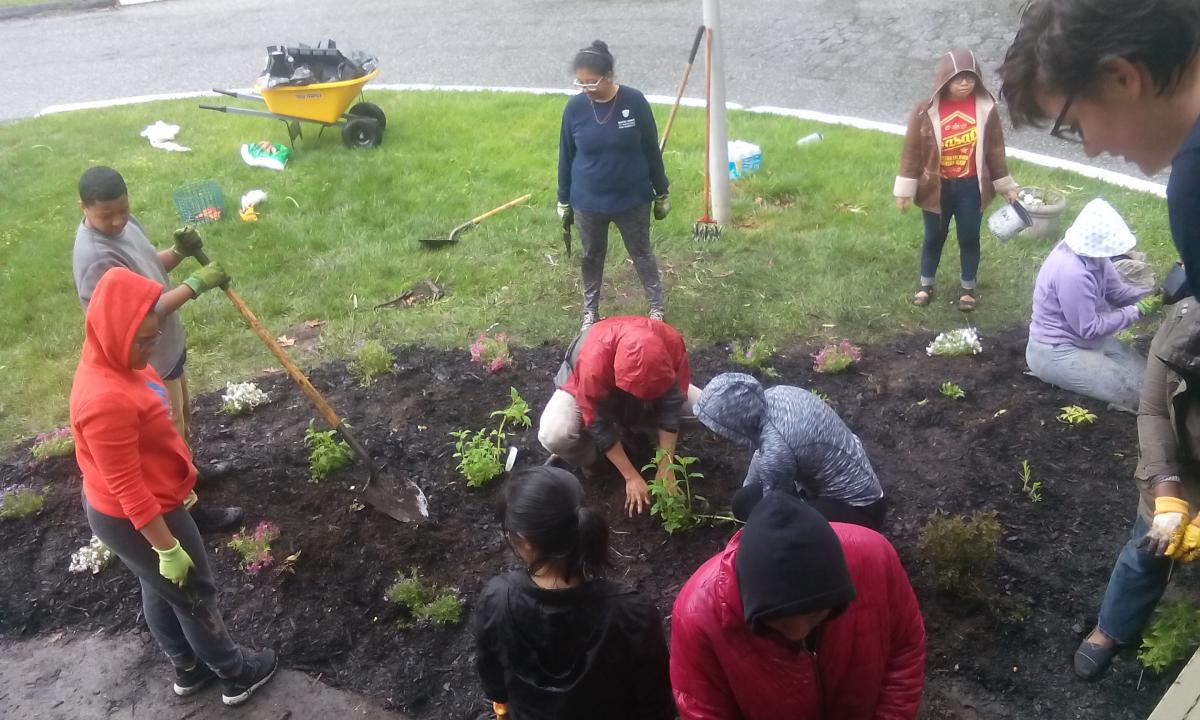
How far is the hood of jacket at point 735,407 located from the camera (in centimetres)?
335

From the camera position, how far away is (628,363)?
149 inches

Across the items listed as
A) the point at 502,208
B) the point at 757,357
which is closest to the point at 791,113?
the point at 502,208

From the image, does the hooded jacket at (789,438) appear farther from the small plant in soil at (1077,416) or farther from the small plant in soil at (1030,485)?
the small plant in soil at (1077,416)

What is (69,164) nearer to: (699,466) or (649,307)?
(649,307)

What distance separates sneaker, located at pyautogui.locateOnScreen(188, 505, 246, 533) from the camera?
436 cm

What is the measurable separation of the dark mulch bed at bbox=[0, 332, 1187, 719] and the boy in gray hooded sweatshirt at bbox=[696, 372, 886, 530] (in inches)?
21.3

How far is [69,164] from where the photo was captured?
9133mm

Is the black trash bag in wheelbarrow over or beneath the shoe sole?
over

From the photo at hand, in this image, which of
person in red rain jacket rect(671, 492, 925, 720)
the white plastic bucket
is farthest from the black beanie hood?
the white plastic bucket

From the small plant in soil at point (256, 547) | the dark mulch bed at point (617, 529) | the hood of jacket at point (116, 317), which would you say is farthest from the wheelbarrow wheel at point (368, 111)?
the hood of jacket at point (116, 317)

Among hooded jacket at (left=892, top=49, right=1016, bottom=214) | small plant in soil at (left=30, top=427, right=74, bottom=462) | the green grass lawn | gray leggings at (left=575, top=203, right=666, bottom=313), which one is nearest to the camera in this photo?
small plant in soil at (left=30, top=427, right=74, bottom=462)

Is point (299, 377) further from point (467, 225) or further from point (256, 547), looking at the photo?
point (467, 225)

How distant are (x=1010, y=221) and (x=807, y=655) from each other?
414 centimetres

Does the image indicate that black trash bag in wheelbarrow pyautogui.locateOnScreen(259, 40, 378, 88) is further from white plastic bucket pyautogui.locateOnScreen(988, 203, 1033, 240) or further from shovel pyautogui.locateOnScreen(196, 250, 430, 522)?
white plastic bucket pyautogui.locateOnScreen(988, 203, 1033, 240)
